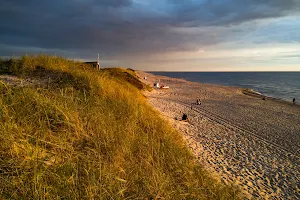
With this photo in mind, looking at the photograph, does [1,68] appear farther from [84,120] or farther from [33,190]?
[33,190]

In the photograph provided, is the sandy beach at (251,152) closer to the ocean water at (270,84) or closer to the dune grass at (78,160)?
the dune grass at (78,160)

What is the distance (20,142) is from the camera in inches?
112

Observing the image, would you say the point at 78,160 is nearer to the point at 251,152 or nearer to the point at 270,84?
the point at 251,152

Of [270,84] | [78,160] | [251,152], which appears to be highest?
[270,84]

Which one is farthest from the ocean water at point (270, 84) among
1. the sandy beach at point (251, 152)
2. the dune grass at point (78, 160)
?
the dune grass at point (78, 160)

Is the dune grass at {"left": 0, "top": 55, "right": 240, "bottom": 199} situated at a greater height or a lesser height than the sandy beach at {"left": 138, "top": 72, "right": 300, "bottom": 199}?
greater

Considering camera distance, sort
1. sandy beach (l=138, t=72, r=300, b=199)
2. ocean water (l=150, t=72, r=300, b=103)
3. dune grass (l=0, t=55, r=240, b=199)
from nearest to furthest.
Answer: dune grass (l=0, t=55, r=240, b=199) < sandy beach (l=138, t=72, r=300, b=199) < ocean water (l=150, t=72, r=300, b=103)

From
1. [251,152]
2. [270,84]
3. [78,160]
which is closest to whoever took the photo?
[78,160]

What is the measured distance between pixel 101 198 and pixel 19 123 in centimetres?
236

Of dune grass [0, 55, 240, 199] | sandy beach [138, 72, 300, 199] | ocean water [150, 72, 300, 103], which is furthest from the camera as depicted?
ocean water [150, 72, 300, 103]

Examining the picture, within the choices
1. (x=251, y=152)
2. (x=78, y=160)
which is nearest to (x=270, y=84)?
(x=251, y=152)

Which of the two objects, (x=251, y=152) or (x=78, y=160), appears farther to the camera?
(x=251, y=152)

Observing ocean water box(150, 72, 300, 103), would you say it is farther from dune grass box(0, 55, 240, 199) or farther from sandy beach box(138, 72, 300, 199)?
dune grass box(0, 55, 240, 199)

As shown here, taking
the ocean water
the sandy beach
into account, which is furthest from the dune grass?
the ocean water
